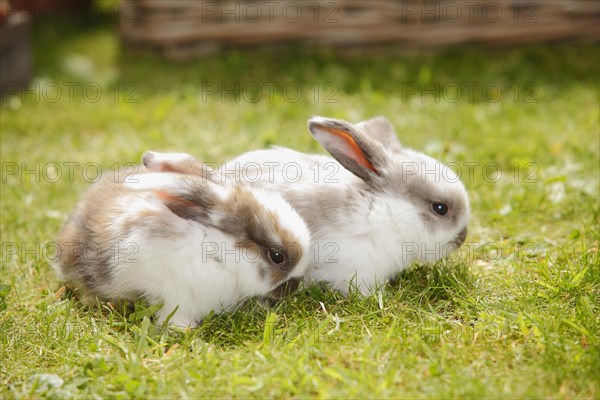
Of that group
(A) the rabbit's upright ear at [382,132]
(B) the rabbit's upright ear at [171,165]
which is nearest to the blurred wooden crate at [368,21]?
(A) the rabbit's upright ear at [382,132]

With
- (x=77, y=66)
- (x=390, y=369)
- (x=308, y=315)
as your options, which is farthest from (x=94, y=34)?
(x=390, y=369)

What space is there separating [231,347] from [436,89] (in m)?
3.98

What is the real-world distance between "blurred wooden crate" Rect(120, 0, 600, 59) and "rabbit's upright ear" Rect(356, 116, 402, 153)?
3287mm

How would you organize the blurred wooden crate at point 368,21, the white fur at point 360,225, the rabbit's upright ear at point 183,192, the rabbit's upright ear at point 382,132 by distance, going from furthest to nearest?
the blurred wooden crate at point 368,21, the rabbit's upright ear at point 382,132, the white fur at point 360,225, the rabbit's upright ear at point 183,192

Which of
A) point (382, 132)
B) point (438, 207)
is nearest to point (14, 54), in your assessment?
point (382, 132)

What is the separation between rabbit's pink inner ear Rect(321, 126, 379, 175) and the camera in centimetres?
352

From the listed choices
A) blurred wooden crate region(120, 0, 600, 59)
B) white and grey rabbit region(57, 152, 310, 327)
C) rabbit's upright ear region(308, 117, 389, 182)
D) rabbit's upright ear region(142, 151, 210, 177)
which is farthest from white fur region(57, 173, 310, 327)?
blurred wooden crate region(120, 0, 600, 59)

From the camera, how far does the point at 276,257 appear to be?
126 inches

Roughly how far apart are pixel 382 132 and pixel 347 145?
399mm

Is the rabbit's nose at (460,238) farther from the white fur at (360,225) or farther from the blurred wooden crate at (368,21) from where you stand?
the blurred wooden crate at (368,21)

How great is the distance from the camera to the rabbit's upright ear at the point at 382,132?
12.4 ft

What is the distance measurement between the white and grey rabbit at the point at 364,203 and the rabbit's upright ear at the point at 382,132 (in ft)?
0.41

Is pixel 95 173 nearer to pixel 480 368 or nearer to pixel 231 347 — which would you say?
pixel 231 347

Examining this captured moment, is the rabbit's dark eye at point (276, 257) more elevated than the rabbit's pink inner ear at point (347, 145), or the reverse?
the rabbit's pink inner ear at point (347, 145)
